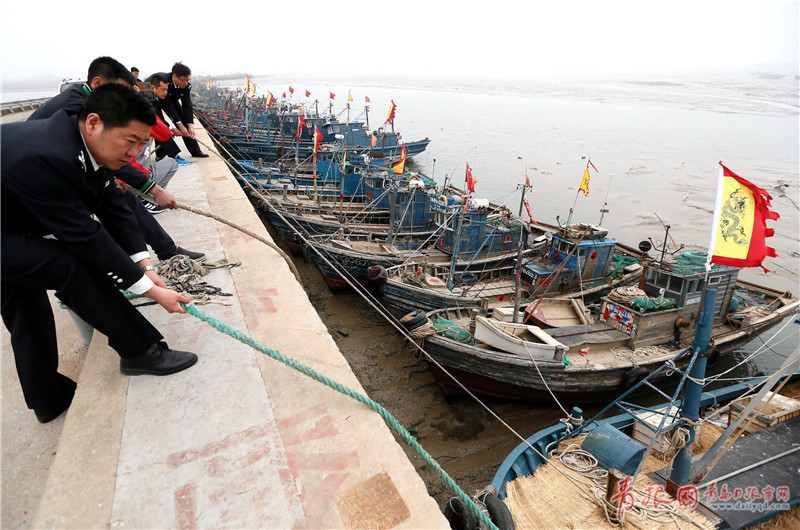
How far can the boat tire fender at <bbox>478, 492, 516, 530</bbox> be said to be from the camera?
4.39 meters

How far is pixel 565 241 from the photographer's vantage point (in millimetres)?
11562

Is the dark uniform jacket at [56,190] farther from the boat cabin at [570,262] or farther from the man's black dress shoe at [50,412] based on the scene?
the boat cabin at [570,262]

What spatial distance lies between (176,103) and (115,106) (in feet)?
22.1

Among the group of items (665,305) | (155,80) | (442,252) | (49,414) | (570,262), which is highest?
(155,80)

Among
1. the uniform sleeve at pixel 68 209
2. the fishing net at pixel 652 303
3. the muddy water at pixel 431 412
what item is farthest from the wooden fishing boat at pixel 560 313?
the uniform sleeve at pixel 68 209

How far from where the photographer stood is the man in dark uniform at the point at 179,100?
7.14 m

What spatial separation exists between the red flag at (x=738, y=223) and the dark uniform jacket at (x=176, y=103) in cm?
883

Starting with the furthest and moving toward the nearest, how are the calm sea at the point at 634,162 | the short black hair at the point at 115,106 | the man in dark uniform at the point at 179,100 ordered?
1. the calm sea at the point at 634,162
2. the man in dark uniform at the point at 179,100
3. the short black hair at the point at 115,106

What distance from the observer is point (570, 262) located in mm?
11703

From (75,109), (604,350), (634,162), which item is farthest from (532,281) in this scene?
(634,162)

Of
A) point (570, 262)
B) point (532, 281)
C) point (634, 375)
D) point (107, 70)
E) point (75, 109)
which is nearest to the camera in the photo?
point (75, 109)

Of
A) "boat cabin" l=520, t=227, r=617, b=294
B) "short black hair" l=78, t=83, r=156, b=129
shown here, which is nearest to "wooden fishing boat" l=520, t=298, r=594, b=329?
"boat cabin" l=520, t=227, r=617, b=294

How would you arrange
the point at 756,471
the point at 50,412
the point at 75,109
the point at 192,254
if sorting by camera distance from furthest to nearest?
1. the point at 756,471
2. the point at 192,254
3. the point at 50,412
4. the point at 75,109

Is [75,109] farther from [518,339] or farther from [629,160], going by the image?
[629,160]
